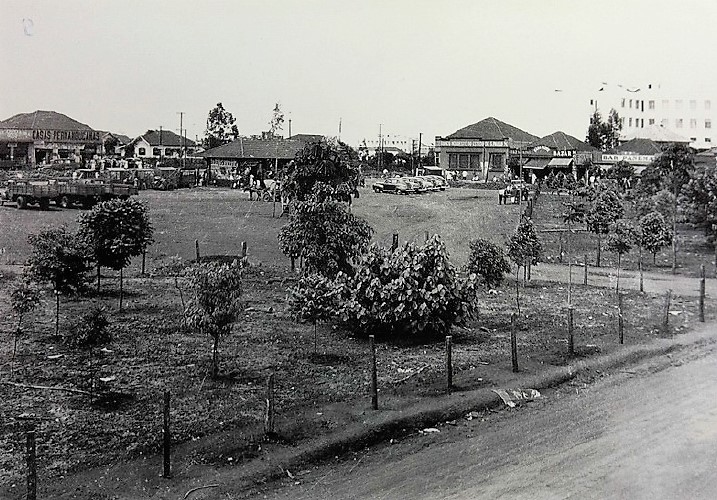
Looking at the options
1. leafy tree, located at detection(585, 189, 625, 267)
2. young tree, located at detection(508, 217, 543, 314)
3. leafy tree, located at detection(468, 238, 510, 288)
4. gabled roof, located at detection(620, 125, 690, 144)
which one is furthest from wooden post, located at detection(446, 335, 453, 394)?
leafy tree, located at detection(585, 189, 625, 267)

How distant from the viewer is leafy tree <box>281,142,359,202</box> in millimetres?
12227

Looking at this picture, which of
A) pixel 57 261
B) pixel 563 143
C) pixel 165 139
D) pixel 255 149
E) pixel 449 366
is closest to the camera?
pixel 449 366

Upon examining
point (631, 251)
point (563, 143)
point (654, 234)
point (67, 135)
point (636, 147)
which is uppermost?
point (636, 147)

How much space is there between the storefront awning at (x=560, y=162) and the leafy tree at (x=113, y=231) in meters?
20.2

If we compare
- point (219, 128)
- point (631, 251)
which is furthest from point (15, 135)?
point (631, 251)

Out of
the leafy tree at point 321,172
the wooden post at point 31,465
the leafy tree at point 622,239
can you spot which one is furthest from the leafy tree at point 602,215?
the wooden post at point 31,465

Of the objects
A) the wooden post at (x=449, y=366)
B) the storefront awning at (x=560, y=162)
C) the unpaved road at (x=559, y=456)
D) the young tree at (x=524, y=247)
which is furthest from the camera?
the storefront awning at (x=560, y=162)

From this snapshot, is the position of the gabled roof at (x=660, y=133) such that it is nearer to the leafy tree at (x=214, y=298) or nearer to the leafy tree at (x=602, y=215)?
the leafy tree at (x=214, y=298)

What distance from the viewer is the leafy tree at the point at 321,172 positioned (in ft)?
40.1

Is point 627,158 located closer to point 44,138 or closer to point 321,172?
point 321,172

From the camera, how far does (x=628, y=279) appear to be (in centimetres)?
1310

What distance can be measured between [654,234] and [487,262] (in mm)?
4324

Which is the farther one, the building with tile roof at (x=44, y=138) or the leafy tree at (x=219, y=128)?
the leafy tree at (x=219, y=128)

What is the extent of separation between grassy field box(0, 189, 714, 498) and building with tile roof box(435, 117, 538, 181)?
6.45 feet
